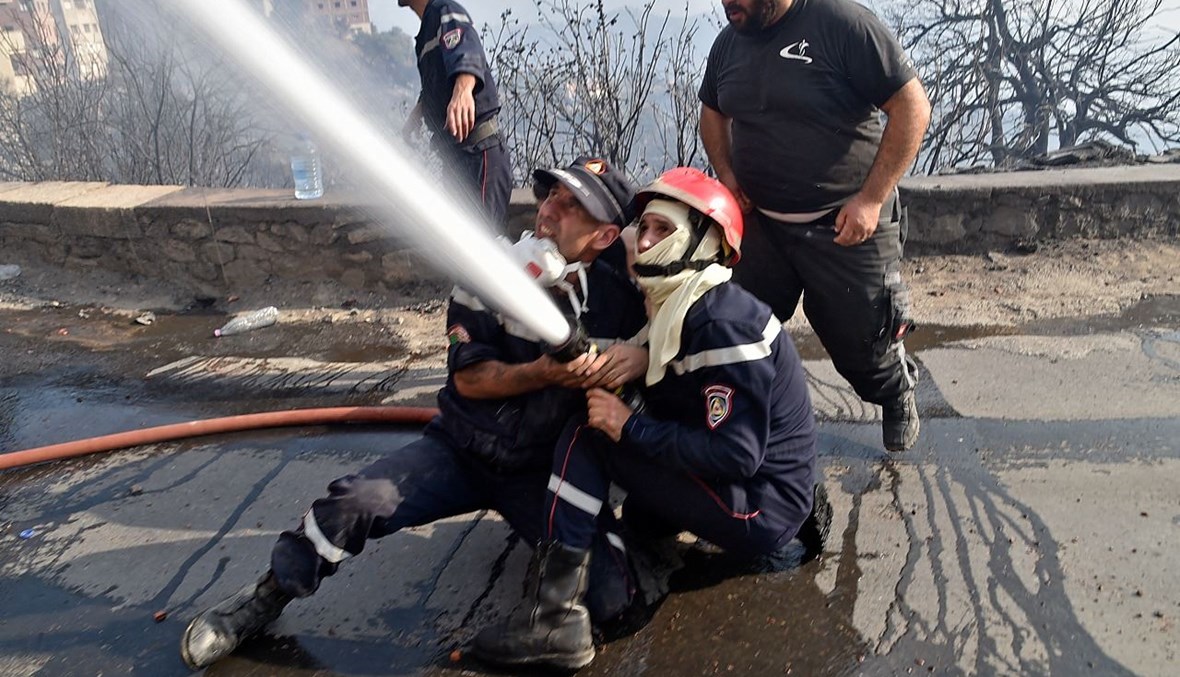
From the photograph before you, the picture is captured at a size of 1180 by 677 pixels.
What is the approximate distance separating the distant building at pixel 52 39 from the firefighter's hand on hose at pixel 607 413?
10.9 m

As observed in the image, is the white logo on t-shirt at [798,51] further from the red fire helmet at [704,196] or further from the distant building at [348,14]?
the distant building at [348,14]

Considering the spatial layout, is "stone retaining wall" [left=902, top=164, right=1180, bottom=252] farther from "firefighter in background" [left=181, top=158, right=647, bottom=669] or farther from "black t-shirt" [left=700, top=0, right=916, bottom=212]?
"firefighter in background" [left=181, top=158, right=647, bottom=669]

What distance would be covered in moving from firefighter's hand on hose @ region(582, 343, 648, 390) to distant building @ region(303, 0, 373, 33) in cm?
305

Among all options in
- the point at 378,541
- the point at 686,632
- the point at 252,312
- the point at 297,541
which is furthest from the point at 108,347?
the point at 686,632

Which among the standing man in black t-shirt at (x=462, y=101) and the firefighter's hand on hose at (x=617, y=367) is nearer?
the firefighter's hand on hose at (x=617, y=367)

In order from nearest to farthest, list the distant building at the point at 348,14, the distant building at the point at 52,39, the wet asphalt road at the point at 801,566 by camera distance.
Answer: the wet asphalt road at the point at 801,566 → the distant building at the point at 348,14 → the distant building at the point at 52,39

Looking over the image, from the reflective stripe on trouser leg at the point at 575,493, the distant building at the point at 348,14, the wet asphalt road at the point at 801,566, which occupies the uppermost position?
the distant building at the point at 348,14

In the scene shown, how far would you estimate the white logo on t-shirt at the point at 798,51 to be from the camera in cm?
307

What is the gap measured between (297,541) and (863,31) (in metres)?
2.61

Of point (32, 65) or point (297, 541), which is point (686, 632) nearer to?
point (297, 541)

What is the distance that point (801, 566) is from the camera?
2865 millimetres

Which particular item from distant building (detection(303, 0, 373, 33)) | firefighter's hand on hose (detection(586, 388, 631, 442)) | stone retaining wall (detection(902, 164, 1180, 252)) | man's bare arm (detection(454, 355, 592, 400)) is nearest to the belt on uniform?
distant building (detection(303, 0, 373, 33))

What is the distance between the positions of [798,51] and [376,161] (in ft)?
5.35

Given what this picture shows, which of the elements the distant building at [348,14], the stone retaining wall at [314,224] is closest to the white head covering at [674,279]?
the distant building at [348,14]
